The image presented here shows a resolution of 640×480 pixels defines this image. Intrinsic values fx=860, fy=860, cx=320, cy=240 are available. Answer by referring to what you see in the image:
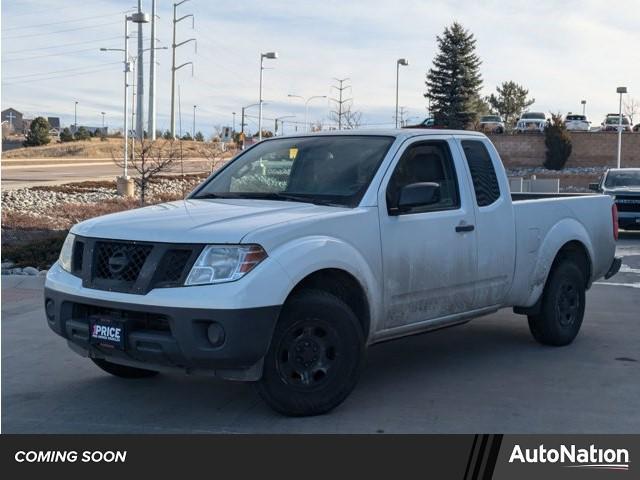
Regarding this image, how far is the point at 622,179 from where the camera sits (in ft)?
66.8

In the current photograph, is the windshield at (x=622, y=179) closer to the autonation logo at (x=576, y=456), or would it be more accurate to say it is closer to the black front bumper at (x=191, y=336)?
the autonation logo at (x=576, y=456)

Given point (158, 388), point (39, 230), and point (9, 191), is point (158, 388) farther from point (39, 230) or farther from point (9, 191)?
point (9, 191)

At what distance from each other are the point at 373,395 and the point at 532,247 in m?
2.17

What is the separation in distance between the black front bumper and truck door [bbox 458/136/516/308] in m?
2.33

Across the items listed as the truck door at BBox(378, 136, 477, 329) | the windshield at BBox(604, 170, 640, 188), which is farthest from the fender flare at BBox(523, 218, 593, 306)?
the windshield at BBox(604, 170, 640, 188)

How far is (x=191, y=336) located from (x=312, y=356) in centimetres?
87

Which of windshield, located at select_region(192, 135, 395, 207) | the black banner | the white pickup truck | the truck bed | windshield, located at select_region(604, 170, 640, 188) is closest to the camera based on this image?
the black banner

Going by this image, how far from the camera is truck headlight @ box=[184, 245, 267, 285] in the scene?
5.16 metres

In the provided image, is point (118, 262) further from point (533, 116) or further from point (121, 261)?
point (533, 116)

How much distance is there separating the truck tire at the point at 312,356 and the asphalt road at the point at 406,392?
16 centimetres

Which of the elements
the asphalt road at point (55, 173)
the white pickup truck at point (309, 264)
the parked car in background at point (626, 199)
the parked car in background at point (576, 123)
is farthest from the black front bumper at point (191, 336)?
the parked car in background at point (576, 123)

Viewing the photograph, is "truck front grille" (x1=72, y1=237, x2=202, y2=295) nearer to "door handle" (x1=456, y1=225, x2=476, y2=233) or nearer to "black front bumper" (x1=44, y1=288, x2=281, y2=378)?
"black front bumper" (x1=44, y1=288, x2=281, y2=378)

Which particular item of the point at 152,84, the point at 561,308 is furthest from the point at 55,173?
the point at 561,308

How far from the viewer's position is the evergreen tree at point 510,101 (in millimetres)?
97938
